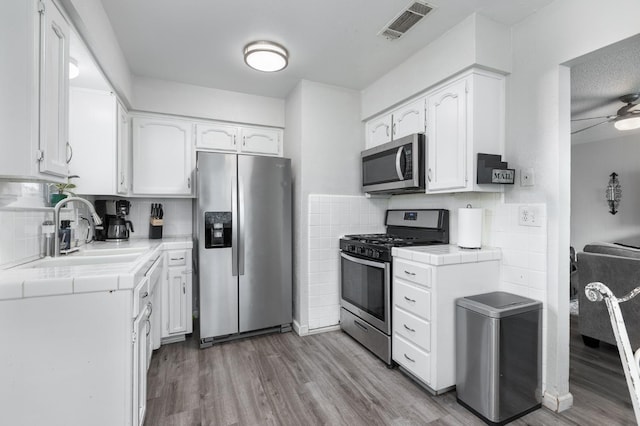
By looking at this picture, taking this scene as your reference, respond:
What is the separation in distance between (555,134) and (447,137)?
64cm

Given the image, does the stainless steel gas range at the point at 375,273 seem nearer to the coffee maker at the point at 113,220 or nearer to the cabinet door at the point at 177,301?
the cabinet door at the point at 177,301

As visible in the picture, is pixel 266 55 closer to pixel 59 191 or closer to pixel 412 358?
pixel 59 191

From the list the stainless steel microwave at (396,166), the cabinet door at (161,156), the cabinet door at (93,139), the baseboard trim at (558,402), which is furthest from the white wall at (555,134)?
the cabinet door at (93,139)

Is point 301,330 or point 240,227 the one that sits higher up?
point 240,227

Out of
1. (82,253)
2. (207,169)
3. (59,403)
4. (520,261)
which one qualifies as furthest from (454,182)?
(82,253)

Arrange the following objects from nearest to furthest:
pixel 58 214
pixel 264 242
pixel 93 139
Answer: pixel 58 214 → pixel 93 139 → pixel 264 242

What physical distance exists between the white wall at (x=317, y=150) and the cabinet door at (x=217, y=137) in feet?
2.11

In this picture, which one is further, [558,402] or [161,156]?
[161,156]

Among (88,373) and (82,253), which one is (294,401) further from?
(82,253)

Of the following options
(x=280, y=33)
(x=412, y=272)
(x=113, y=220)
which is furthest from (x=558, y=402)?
(x=113, y=220)

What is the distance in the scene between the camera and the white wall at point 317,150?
300 cm

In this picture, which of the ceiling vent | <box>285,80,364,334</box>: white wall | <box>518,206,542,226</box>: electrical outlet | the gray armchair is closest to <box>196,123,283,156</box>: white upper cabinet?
<box>285,80,364,334</box>: white wall

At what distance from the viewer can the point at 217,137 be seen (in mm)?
3266

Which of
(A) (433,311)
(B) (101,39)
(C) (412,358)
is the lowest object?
(C) (412,358)
